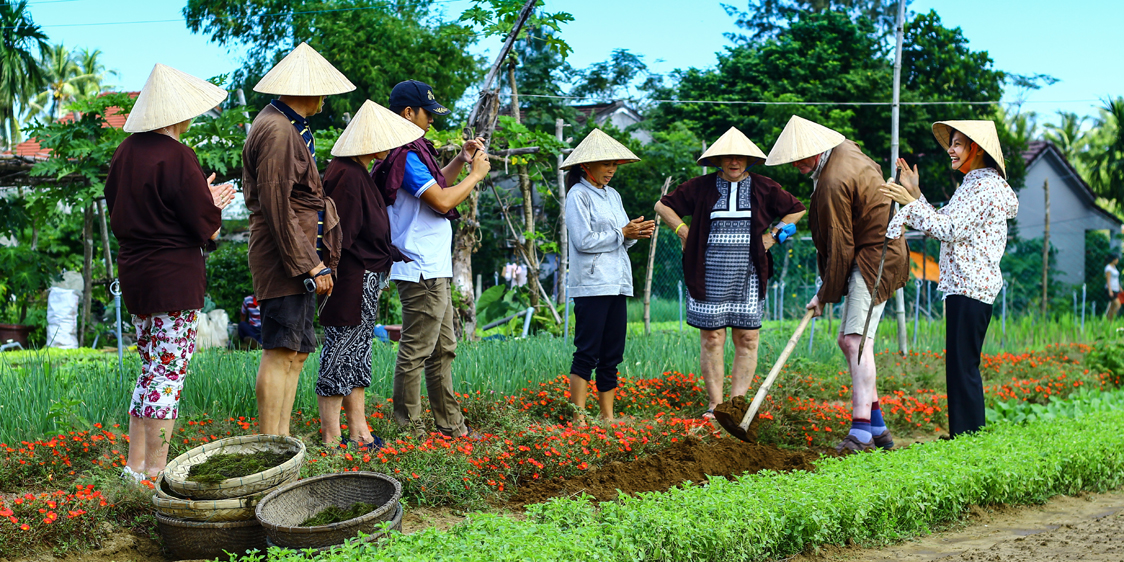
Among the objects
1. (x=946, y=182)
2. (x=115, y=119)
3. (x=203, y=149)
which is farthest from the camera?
(x=946, y=182)

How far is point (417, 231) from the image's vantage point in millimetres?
4539

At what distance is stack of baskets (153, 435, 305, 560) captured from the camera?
3.04 m

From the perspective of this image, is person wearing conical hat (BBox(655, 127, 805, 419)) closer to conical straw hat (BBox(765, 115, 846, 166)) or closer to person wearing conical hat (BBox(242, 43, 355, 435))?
conical straw hat (BBox(765, 115, 846, 166))

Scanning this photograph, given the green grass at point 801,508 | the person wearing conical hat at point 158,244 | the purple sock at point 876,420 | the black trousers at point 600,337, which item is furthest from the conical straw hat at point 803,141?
the person wearing conical hat at point 158,244

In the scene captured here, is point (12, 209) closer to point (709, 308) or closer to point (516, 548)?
point (709, 308)

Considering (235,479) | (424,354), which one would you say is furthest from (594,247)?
(235,479)

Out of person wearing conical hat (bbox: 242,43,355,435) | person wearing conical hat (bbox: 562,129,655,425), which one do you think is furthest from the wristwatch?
person wearing conical hat (bbox: 562,129,655,425)

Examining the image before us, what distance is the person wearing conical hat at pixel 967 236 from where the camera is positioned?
4.79 m

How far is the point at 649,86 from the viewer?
28.8 meters

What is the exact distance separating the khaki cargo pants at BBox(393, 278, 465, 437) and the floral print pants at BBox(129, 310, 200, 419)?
3.91 feet

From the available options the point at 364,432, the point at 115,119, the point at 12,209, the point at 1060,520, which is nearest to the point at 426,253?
the point at 364,432

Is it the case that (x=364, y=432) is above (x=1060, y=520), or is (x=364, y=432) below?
above

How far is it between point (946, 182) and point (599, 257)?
68.9 ft

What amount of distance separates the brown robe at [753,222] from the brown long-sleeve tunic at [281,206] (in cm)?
246
